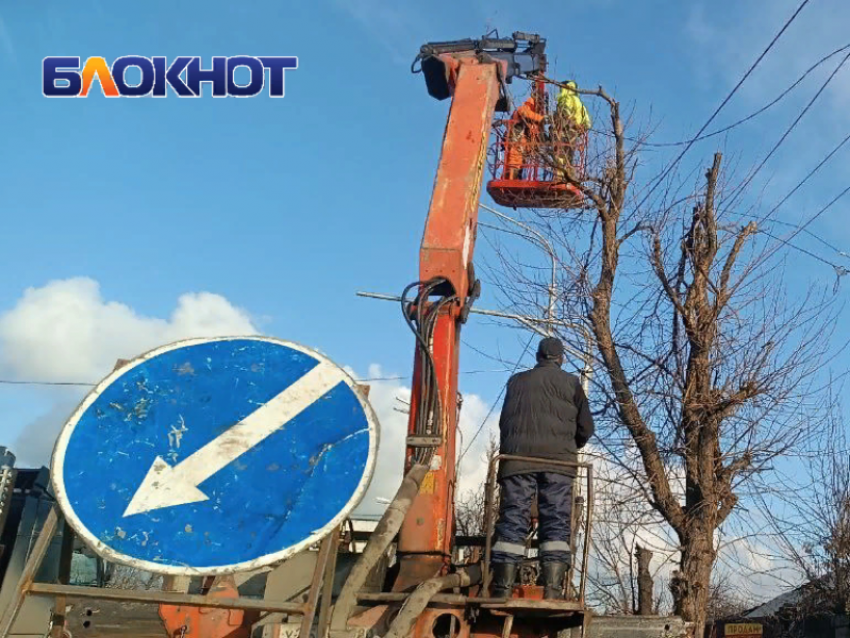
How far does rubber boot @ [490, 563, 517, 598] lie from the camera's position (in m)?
5.50

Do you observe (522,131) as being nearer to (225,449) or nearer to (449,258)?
(449,258)

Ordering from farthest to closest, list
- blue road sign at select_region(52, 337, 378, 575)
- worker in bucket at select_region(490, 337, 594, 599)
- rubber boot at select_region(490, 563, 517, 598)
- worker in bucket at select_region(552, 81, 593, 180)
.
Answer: worker in bucket at select_region(552, 81, 593, 180) → worker in bucket at select_region(490, 337, 594, 599) → rubber boot at select_region(490, 563, 517, 598) → blue road sign at select_region(52, 337, 378, 575)

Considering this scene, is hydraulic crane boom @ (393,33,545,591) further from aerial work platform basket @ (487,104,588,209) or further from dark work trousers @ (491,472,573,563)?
aerial work platform basket @ (487,104,588,209)

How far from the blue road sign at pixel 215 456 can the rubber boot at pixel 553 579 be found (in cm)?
313

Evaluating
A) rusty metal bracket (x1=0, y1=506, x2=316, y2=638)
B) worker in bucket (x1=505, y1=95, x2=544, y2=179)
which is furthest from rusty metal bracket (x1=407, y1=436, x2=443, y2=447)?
worker in bucket (x1=505, y1=95, x2=544, y2=179)

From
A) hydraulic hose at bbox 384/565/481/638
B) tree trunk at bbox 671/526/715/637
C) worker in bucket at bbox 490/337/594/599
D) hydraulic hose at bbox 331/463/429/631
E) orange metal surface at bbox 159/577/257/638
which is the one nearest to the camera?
hydraulic hose at bbox 331/463/429/631

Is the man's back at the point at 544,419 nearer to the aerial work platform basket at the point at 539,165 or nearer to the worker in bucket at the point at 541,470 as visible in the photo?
the worker in bucket at the point at 541,470

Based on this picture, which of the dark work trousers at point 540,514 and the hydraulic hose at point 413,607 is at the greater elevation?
the dark work trousers at point 540,514

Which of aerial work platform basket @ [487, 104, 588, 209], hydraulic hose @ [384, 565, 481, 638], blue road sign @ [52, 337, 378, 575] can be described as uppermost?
aerial work platform basket @ [487, 104, 588, 209]

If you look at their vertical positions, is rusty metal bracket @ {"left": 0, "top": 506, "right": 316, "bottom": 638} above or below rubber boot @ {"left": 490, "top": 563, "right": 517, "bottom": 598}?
above

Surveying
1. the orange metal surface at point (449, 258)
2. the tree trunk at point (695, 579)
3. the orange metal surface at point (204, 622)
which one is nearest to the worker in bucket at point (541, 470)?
the orange metal surface at point (449, 258)

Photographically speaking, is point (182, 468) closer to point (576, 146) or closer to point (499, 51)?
point (499, 51)

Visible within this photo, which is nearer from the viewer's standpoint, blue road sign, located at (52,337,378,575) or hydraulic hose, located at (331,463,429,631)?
blue road sign, located at (52,337,378,575)

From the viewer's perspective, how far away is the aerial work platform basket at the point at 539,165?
42.1 feet
